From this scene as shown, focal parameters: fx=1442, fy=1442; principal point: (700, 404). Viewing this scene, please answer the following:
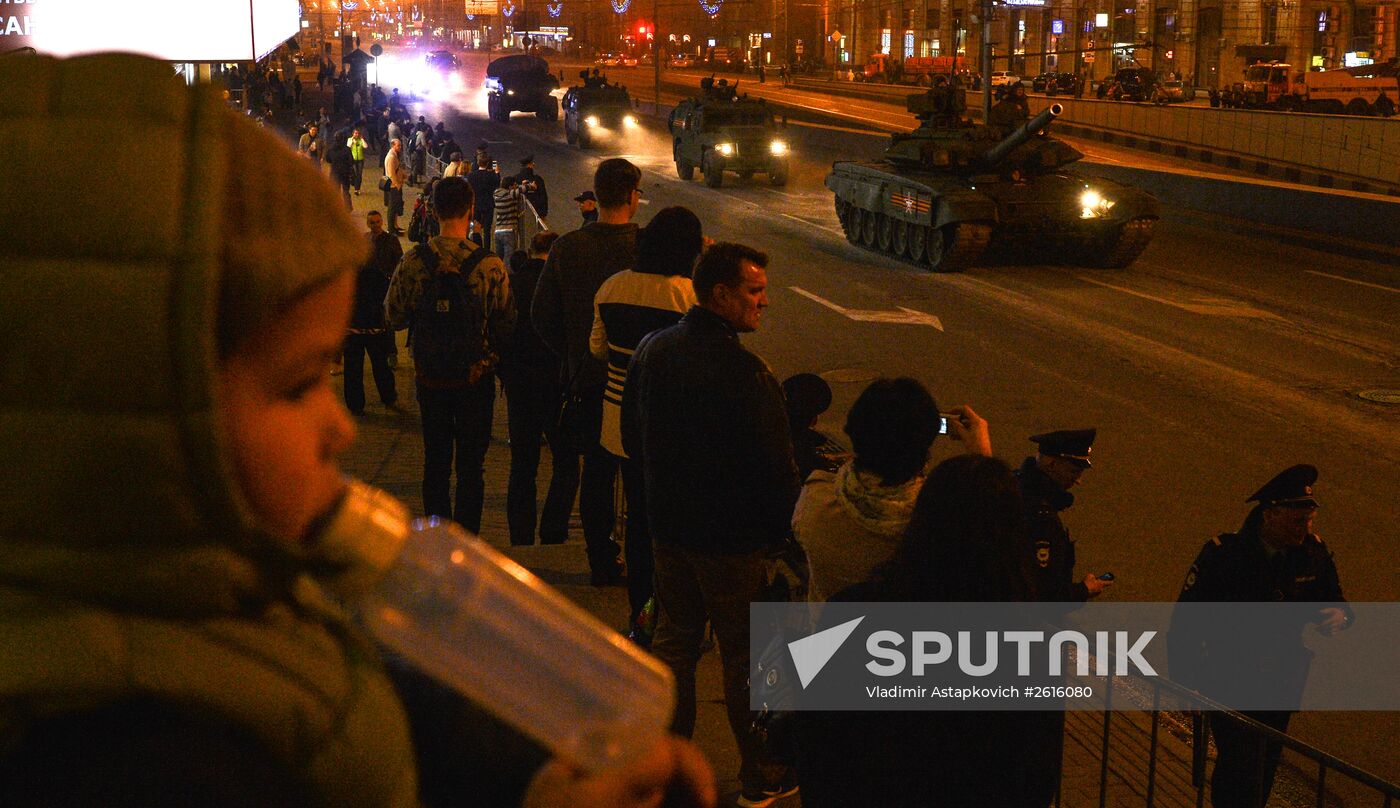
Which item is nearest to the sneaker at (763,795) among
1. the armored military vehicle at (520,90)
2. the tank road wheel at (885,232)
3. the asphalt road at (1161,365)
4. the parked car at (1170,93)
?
the asphalt road at (1161,365)

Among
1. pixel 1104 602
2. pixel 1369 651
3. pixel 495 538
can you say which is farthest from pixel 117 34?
pixel 1369 651

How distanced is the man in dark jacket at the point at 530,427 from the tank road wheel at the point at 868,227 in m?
16.6

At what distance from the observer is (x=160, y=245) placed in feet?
3.31

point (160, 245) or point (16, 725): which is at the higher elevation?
point (160, 245)

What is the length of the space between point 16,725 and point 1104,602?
8081mm

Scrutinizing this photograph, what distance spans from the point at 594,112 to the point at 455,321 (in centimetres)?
4010

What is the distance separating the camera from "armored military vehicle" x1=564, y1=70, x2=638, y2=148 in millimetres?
46250

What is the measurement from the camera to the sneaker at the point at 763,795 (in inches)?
201

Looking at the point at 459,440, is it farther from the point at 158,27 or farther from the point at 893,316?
the point at 893,316

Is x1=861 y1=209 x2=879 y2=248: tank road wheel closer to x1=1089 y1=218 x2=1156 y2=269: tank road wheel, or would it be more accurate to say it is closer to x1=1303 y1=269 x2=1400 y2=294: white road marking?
x1=1089 y1=218 x2=1156 y2=269: tank road wheel

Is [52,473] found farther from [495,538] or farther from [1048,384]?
[1048,384]

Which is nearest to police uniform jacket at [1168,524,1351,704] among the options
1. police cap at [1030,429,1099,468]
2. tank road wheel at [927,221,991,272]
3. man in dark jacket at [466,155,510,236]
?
police cap at [1030,429,1099,468]

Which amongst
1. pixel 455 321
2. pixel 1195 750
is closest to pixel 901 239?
pixel 455 321

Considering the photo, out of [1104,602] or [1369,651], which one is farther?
[1104,602]
